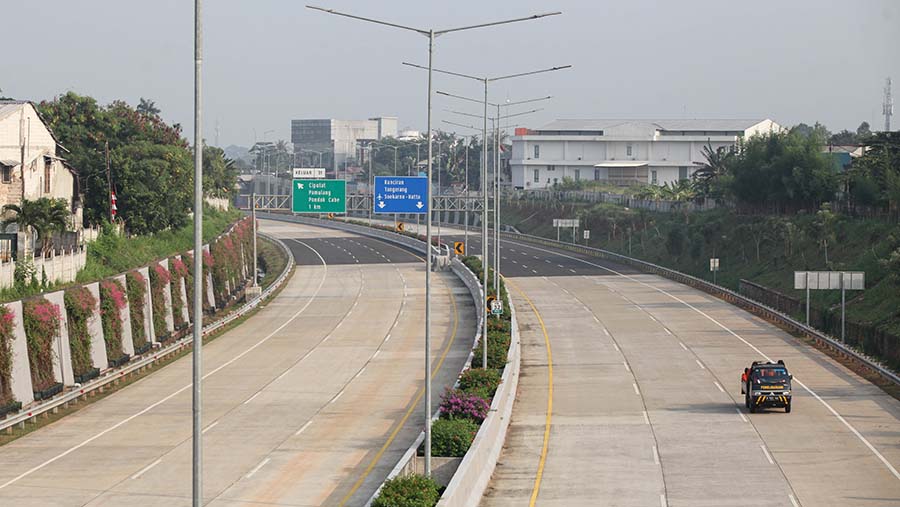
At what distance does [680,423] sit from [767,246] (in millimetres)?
63728

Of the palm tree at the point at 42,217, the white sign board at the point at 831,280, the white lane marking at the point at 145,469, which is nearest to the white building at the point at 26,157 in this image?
the palm tree at the point at 42,217

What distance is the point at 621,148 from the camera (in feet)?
627

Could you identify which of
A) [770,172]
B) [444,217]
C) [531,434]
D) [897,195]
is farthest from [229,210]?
[531,434]

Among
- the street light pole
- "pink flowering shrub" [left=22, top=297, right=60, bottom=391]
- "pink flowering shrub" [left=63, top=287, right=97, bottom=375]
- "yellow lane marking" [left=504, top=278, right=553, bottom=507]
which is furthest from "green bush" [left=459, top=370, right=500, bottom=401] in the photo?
the street light pole

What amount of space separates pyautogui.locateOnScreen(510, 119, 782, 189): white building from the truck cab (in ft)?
468

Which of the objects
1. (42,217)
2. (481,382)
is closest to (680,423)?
(481,382)

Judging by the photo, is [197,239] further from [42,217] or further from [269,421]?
[42,217]

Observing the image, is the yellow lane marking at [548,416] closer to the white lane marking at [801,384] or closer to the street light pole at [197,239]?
the white lane marking at [801,384]

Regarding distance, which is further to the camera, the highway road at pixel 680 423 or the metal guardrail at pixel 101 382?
the metal guardrail at pixel 101 382

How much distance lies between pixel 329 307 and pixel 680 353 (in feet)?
103

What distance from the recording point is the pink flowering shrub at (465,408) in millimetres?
38438

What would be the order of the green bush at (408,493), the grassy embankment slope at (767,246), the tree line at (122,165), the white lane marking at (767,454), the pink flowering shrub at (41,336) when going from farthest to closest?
the tree line at (122,165)
the grassy embankment slope at (767,246)
the pink flowering shrub at (41,336)
the white lane marking at (767,454)
the green bush at (408,493)

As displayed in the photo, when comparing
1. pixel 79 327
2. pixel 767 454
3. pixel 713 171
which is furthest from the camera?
pixel 713 171

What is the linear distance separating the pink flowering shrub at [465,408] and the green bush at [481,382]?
3.24m
